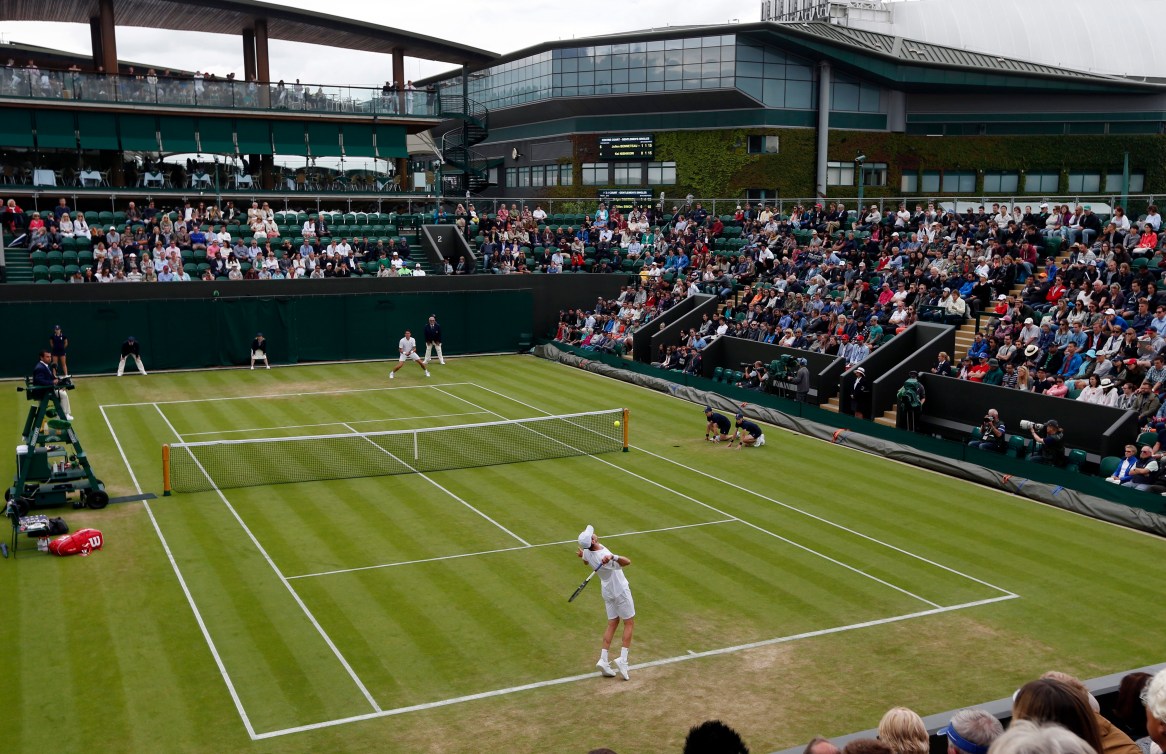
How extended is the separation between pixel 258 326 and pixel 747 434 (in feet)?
68.3

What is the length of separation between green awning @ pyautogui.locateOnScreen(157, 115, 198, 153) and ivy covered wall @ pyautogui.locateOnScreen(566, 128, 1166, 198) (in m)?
22.7

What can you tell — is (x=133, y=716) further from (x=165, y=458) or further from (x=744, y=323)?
(x=744, y=323)

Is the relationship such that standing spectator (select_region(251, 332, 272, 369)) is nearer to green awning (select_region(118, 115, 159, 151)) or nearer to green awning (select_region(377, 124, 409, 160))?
green awning (select_region(118, 115, 159, 151))

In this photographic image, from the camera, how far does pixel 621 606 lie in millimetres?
13016

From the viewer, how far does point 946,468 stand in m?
23.1

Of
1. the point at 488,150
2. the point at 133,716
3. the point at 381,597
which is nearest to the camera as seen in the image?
the point at 133,716

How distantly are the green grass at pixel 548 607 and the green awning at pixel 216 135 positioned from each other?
28.5m

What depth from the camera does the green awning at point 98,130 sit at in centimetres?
4691

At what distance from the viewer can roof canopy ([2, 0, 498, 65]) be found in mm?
50812

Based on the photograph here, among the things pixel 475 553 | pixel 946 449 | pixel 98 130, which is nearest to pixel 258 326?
pixel 98 130

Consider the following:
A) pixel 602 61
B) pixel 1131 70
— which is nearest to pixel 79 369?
pixel 602 61

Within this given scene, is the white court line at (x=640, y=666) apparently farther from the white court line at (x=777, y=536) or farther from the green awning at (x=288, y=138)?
the green awning at (x=288, y=138)

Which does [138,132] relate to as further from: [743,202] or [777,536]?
[777,536]

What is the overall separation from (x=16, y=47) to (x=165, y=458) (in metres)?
53.5
